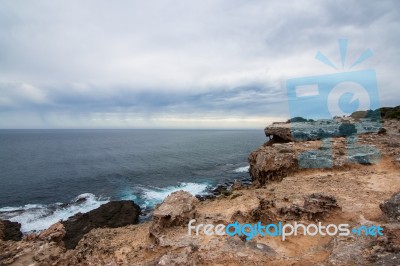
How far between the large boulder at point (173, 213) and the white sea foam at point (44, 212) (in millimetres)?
22745

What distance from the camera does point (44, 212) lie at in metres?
33.1

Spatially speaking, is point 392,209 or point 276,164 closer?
point 392,209

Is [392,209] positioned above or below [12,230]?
above

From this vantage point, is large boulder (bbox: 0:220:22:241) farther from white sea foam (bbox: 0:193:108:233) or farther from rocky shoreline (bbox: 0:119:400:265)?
rocky shoreline (bbox: 0:119:400:265)

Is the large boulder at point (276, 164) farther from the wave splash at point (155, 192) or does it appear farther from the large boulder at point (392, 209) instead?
the wave splash at point (155, 192)

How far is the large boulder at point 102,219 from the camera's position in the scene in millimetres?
26337

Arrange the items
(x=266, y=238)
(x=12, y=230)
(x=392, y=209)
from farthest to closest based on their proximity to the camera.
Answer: (x=12, y=230) → (x=266, y=238) → (x=392, y=209)

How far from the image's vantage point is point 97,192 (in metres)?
42.2

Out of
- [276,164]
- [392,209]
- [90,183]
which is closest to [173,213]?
[392,209]

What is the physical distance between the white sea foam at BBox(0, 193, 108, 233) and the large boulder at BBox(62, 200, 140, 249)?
3518mm

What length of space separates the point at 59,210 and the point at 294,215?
31861 millimetres

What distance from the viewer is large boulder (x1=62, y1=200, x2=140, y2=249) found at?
26.3m

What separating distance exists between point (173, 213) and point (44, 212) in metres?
28.3

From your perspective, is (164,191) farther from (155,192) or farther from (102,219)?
(102,219)
